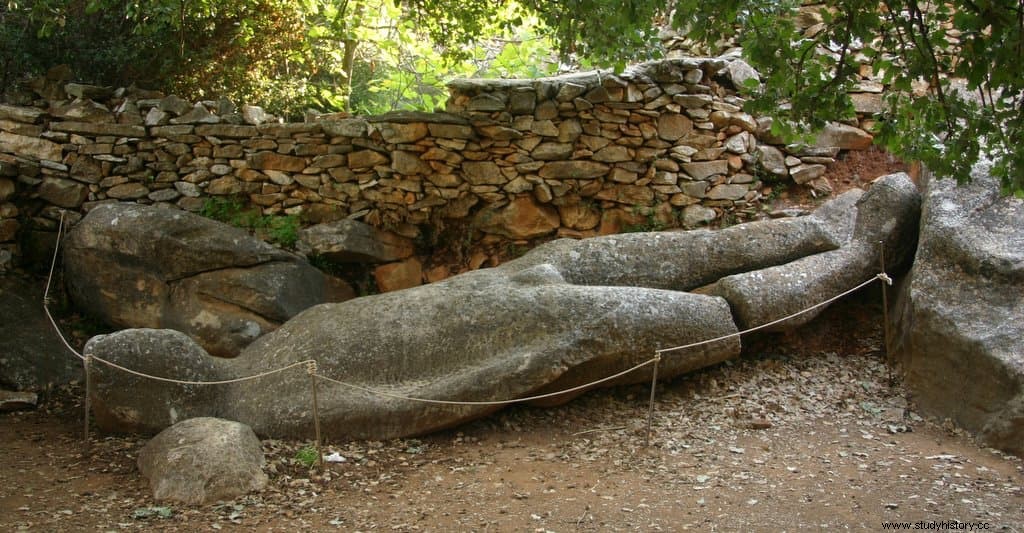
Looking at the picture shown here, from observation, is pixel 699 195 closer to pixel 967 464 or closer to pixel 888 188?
pixel 888 188

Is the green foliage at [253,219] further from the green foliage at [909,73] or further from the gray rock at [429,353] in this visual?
the green foliage at [909,73]

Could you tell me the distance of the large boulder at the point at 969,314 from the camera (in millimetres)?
4371

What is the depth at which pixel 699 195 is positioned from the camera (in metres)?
6.68

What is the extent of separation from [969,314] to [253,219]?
214 inches

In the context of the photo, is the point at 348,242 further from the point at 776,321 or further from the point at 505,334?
the point at 776,321

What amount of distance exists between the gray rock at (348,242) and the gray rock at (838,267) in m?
2.84

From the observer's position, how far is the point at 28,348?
5508mm

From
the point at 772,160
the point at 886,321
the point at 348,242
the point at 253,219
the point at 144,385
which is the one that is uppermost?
the point at 772,160

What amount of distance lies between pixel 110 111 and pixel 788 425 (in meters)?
5.93

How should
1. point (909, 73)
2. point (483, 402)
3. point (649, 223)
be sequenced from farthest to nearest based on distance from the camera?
1. point (649, 223)
2. point (483, 402)
3. point (909, 73)

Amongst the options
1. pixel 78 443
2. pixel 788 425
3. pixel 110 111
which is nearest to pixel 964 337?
pixel 788 425

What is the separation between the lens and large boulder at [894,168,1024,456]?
4371 mm

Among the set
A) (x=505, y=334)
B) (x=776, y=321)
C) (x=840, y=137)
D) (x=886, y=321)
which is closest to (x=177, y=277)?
(x=505, y=334)

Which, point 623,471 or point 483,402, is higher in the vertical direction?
point 483,402
